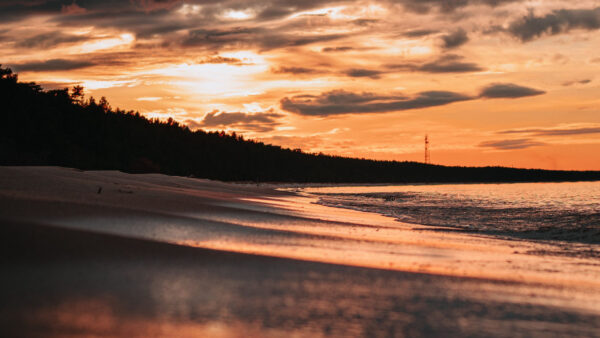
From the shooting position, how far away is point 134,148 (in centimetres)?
8412

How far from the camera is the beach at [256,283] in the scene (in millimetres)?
3861

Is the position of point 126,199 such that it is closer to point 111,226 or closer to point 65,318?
point 111,226

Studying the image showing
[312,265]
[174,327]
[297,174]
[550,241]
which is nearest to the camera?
[174,327]

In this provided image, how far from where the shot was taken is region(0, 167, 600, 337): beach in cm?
386

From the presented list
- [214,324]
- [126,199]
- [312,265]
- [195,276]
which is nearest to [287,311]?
[214,324]

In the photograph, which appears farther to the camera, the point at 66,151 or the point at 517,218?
the point at 66,151

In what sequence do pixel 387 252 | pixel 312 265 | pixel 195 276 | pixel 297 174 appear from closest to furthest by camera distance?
pixel 195 276 < pixel 312 265 < pixel 387 252 < pixel 297 174

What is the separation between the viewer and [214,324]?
3834 millimetres

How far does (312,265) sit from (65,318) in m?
3.00

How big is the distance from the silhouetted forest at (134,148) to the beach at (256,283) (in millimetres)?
27931

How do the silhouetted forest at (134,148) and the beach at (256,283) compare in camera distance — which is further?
the silhouetted forest at (134,148)

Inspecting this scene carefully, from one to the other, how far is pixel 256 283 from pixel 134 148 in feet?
271

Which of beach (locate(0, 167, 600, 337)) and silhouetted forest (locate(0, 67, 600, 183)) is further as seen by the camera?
silhouetted forest (locate(0, 67, 600, 183))

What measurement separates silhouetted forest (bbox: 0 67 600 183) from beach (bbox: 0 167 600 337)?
91.6 feet
